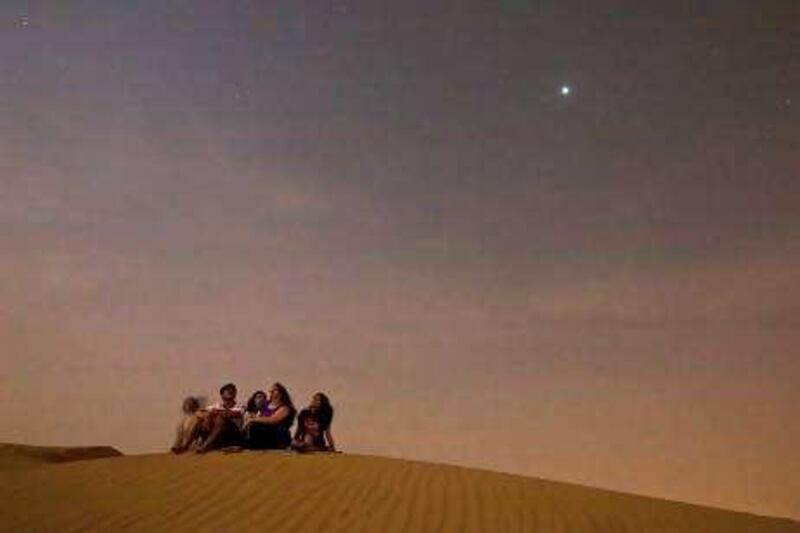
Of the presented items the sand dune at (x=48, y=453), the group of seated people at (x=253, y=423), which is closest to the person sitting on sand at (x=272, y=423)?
the group of seated people at (x=253, y=423)

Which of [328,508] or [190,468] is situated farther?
[190,468]

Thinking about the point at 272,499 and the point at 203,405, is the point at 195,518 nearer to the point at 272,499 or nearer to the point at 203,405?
the point at 272,499

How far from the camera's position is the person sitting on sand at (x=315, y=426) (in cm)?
1614

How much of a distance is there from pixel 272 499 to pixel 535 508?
359 cm

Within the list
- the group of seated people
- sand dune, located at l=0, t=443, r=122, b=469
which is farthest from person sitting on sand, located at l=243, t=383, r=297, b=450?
sand dune, located at l=0, t=443, r=122, b=469

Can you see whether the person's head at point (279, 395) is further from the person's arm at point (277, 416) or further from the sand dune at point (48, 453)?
the sand dune at point (48, 453)

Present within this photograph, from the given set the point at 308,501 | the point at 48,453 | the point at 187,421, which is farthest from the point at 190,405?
the point at 48,453

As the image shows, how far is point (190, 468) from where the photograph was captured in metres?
14.1

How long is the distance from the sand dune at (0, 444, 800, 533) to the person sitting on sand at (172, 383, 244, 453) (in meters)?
0.63

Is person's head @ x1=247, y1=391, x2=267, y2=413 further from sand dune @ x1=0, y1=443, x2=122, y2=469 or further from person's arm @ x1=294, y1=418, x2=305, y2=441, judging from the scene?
sand dune @ x1=0, y1=443, x2=122, y2=469

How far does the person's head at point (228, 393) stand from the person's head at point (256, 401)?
31 centimetres

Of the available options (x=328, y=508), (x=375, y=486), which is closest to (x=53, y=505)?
(x=328, y=508)

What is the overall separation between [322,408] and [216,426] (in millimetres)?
1771

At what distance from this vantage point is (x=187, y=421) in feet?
52.9
